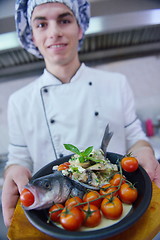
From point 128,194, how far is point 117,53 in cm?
124

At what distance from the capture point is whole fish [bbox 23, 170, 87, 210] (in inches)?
21.5

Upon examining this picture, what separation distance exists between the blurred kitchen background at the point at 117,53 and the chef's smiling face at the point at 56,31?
0.41 ft

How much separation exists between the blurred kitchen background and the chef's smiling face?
0.41 feet

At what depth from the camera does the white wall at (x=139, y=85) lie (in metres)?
1.67

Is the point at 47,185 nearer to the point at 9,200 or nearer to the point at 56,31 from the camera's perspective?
the point at 9,200

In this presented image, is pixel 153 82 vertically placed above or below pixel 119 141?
above

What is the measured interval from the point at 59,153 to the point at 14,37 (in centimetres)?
70

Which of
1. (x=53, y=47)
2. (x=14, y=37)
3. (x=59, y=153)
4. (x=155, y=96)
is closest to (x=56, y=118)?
(x=59, y=153)

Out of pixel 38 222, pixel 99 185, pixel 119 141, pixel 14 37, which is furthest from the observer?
pixel 119 141

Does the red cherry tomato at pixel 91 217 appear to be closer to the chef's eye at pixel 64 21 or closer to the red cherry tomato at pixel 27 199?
the red cherry tomato at pixel 27 199

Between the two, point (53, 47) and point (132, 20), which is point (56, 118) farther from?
point (132, 20)

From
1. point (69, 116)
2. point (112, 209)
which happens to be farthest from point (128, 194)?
point (69, 116)

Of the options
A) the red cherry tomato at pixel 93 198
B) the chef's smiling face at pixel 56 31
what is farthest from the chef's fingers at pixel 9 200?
the chef's smiling face at pixel 56 31

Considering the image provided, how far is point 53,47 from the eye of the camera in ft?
3.12
